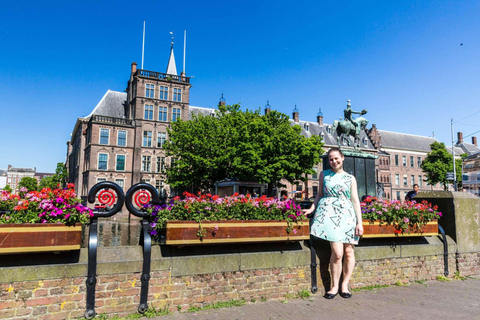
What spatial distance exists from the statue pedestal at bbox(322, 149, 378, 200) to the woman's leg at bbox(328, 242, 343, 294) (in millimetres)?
5393

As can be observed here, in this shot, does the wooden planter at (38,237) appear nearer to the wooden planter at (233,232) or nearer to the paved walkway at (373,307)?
the wooden planter at (233,232)

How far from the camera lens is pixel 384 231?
6285mm

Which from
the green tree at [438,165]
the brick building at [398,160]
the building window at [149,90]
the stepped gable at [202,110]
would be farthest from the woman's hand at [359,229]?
the brick building at [398,160]

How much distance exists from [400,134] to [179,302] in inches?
2972

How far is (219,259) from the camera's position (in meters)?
4.89

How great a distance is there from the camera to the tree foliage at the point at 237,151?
1268 inches

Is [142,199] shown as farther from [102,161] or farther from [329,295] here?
[102,161]

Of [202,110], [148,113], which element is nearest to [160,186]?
[148,113]

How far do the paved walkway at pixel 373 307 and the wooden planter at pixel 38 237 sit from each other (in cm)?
156

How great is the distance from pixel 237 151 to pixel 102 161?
20263 mm

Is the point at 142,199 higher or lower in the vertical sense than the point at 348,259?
higher

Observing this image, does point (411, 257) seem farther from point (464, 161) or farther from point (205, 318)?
point (464, 161)

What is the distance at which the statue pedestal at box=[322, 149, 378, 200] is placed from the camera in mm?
10195

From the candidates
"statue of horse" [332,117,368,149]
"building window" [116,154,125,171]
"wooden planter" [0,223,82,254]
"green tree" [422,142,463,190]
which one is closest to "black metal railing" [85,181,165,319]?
"wooden planter" [0,223,82,254]
